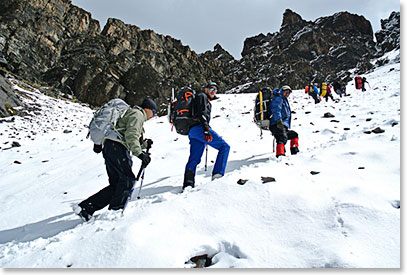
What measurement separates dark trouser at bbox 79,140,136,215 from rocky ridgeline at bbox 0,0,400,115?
45158 millimetres

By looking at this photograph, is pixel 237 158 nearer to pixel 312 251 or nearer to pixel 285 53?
pixel 312 251

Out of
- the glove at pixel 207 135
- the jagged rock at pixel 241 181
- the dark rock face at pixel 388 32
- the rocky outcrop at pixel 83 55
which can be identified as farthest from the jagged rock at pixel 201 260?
the dark rock face at pixel 388 32

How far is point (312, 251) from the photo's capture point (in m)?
2.33

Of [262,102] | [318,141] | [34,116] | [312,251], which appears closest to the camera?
[312,251]

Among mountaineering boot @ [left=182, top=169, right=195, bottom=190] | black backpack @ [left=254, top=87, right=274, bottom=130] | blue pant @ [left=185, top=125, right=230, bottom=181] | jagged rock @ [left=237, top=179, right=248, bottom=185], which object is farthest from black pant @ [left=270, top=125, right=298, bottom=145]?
mountaineering boot @ [left=182, top=169, right=195, bottom=190]

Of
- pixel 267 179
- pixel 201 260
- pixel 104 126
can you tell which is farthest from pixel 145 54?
pixel 201 260

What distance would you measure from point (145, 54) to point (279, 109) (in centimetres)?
Answer: 7023

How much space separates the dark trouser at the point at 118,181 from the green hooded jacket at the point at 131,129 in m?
0.16

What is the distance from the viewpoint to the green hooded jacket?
147 inches

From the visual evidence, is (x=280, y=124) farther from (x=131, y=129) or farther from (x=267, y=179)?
(x=131, y=129)

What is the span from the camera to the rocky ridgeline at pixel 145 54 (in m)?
51.2

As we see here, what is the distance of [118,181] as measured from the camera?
387cm

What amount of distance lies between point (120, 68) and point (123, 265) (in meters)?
60.1

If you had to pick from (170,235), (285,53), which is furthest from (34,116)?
(285,53)
